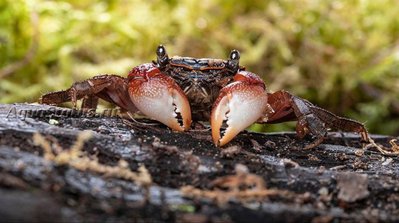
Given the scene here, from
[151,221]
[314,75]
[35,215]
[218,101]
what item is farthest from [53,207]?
[314,75]

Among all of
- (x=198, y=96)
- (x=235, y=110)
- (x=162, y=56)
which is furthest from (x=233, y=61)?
(x=235, y=110)

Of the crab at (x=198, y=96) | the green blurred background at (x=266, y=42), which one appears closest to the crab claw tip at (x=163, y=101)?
the crab at (x=198, y=96)

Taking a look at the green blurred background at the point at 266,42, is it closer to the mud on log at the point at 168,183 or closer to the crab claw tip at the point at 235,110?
the crab claw tip at the point at 235,110

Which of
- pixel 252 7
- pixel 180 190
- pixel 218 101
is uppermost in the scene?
pixel 252 7

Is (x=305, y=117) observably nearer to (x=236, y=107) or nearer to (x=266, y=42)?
(x=236, y=107)

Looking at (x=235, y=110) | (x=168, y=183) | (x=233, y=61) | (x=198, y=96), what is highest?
(x=233, y=61)

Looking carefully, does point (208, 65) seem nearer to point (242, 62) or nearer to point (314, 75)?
point (242, 62)

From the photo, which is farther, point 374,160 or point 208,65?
point 208,65
